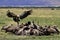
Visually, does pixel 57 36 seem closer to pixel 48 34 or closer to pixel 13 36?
pixel 48 34

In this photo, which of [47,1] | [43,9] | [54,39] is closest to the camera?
[54,39]

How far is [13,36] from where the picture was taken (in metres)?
15.2

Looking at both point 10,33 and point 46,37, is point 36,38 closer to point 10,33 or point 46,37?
point 46,37

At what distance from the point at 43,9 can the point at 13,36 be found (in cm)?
1118

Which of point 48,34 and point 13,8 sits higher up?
point 48,34

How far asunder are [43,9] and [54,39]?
11.7 m

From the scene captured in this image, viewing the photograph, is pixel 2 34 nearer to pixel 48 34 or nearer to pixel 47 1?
pixel 48 34

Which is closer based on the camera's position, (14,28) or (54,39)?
(54,39)

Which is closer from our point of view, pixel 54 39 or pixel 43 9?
pixel 54 39

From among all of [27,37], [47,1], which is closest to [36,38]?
[27,37]

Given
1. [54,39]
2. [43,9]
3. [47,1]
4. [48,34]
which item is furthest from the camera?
[47,1]

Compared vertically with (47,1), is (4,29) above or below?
above

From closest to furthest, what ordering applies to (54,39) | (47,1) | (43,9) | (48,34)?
(54,39) < (48,34) < (43,9) < (47,1)

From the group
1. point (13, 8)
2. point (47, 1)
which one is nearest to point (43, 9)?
point (13, 8)
